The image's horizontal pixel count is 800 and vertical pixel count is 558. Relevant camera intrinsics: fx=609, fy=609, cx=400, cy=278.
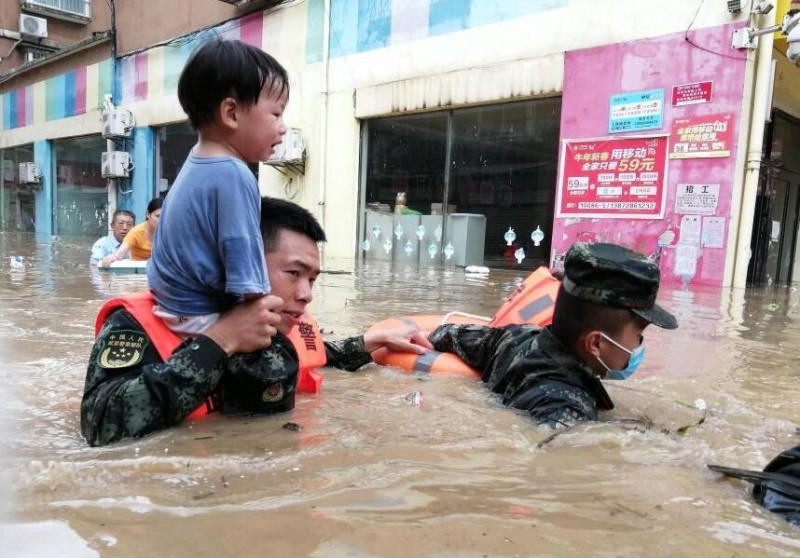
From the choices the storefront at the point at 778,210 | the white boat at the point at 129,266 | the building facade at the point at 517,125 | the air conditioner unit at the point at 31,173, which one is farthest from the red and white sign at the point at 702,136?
the air conditioner unit at the point at 31,173

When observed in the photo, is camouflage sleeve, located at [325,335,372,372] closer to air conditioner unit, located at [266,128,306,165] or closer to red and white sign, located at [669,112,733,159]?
red and white sign, located at [669,112,733,159]

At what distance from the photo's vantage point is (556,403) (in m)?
1.92

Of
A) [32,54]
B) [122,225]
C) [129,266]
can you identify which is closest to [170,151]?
[122,225]

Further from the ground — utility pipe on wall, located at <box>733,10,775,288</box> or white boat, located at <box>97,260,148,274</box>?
utility pipe on wall, located at <box>733,10,775,288</box>

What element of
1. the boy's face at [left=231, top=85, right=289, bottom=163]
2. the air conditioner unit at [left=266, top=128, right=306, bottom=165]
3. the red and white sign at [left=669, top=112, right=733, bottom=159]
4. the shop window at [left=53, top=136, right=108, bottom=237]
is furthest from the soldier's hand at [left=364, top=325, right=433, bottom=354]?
the shop window at [left=53, top=136, right=108, bottom=237]

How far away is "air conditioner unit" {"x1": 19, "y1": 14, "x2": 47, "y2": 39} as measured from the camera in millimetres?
18234

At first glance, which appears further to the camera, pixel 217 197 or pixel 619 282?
pixel 619 282

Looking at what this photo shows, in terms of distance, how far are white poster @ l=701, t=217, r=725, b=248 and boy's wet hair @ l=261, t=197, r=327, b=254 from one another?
20.5ft

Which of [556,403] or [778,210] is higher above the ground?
[778,210]

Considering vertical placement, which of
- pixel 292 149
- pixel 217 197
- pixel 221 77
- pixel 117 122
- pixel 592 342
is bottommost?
pixel 592 342

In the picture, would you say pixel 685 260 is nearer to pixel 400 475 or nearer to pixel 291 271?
pixel 291 271

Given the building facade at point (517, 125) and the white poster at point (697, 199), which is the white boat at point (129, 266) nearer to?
the building facade at point (517, 125)

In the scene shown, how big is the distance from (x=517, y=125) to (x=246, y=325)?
807 cm

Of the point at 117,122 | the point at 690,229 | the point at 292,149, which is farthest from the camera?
the point at 117,122
